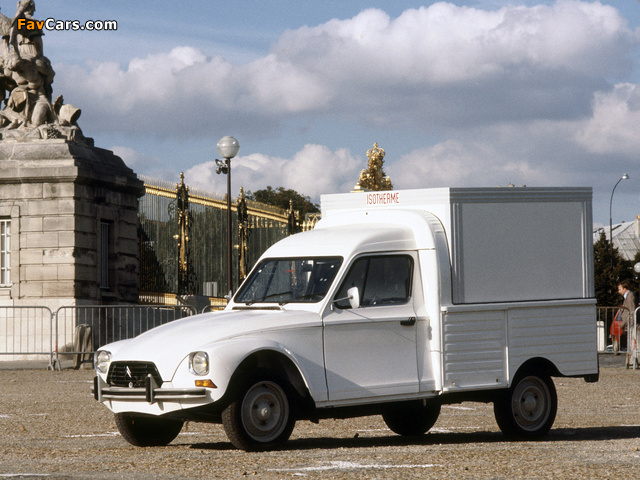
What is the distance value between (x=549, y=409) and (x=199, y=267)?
26.4m

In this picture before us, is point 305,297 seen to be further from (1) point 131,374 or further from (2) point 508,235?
(2) point 508,235

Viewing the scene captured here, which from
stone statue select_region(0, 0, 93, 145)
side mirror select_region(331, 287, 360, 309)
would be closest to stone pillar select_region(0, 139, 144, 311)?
stone statue select_region(0, 0, 93, 145)

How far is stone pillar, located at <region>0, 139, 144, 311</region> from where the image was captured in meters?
24.9

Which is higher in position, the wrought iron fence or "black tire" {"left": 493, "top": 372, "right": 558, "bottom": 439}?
the wrought iron fence

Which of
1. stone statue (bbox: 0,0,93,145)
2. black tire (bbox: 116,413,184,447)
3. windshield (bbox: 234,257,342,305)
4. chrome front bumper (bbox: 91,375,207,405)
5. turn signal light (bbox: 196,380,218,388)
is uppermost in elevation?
stone statue (bbox: 0,0,93,145)

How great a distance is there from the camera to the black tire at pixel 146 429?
9.84 metres

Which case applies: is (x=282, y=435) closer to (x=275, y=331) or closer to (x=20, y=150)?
(x=275, y=331)

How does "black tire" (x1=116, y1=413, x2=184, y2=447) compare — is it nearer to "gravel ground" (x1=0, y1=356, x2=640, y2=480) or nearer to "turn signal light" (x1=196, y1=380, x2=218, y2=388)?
"gravel ground" (x1=0, y1=356, x2=640, y2=480)

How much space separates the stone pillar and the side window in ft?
50.7

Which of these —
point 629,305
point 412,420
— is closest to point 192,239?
point 629,305

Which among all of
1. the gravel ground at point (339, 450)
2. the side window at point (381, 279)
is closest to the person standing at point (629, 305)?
the gravel ground at point (339, 450)

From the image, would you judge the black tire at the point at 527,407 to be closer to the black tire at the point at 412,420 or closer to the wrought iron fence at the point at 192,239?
the black tire at the point at 412,420

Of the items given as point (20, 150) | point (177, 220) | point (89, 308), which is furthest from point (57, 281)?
point (177, 220)

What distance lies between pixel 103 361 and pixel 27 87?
58.4 ft
